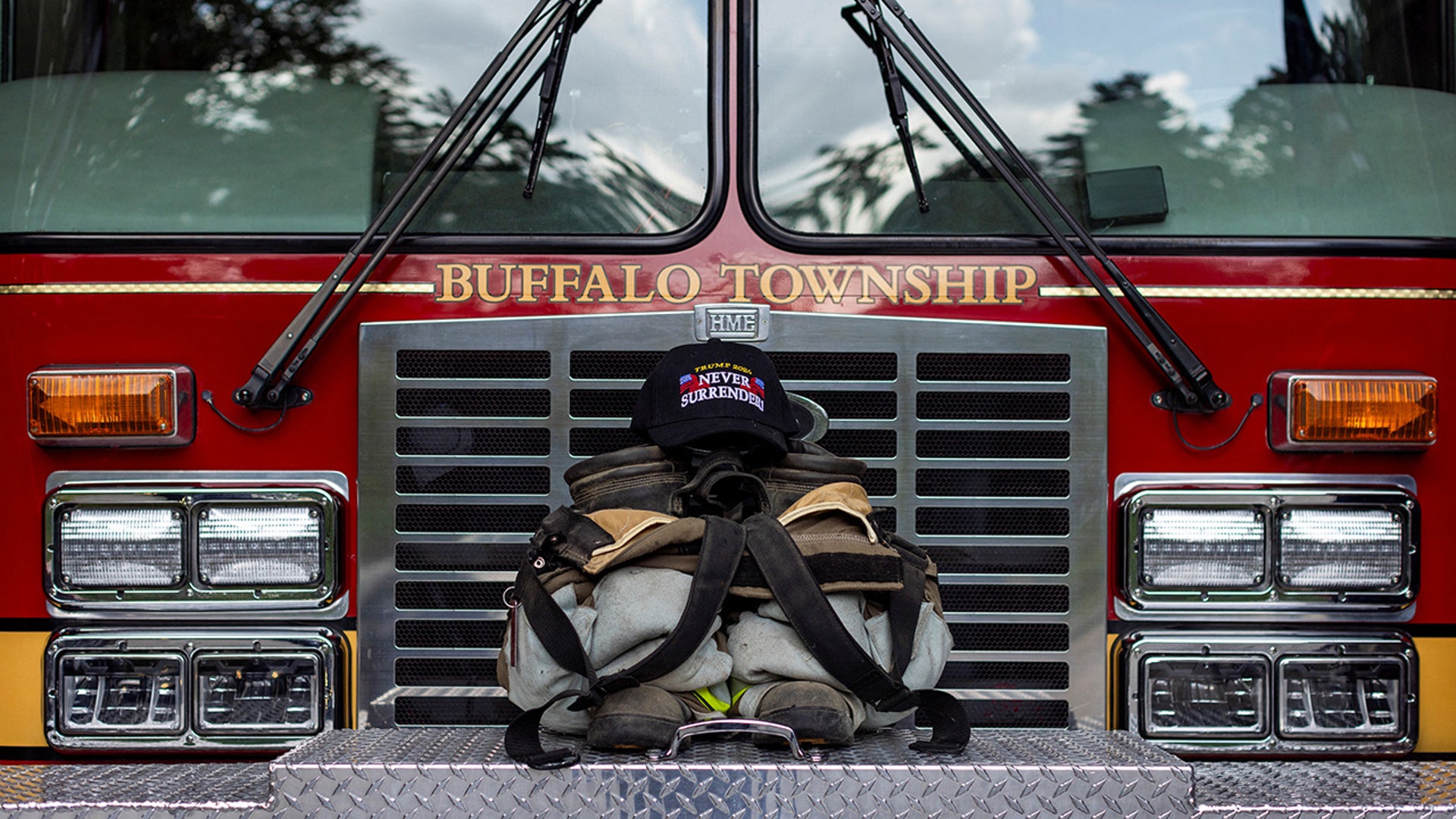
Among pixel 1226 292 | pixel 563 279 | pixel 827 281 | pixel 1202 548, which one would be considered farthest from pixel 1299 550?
pixel 563 279

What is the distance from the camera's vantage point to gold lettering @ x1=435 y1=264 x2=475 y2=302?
2793mm

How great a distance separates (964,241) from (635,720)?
1225 mm

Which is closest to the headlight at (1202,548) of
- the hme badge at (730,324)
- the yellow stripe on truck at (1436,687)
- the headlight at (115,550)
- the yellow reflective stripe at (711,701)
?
the yellow stripe on truck at (1436,687)

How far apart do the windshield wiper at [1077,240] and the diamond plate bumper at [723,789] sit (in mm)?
762

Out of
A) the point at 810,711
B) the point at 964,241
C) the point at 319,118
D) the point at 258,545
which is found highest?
the point at 319,118

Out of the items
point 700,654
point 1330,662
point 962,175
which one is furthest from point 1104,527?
point 700,654

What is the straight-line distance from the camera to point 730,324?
9.14 feet

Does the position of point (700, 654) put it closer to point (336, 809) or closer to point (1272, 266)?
point (336, 809)

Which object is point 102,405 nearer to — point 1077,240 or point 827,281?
point 827,281

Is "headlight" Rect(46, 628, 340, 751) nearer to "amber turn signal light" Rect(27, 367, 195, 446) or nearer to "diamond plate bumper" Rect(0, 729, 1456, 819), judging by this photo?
"diamond plate bumper" Rect(0, 729, 1456, 819)

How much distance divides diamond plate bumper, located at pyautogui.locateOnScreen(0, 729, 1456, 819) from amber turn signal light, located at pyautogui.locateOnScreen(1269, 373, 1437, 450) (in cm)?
69

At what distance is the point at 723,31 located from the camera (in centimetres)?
283

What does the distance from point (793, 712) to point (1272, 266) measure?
141 cm

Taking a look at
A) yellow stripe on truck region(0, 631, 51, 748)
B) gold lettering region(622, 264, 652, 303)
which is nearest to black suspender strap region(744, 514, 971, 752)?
gold lettering region(622, 264, 652, 303)
